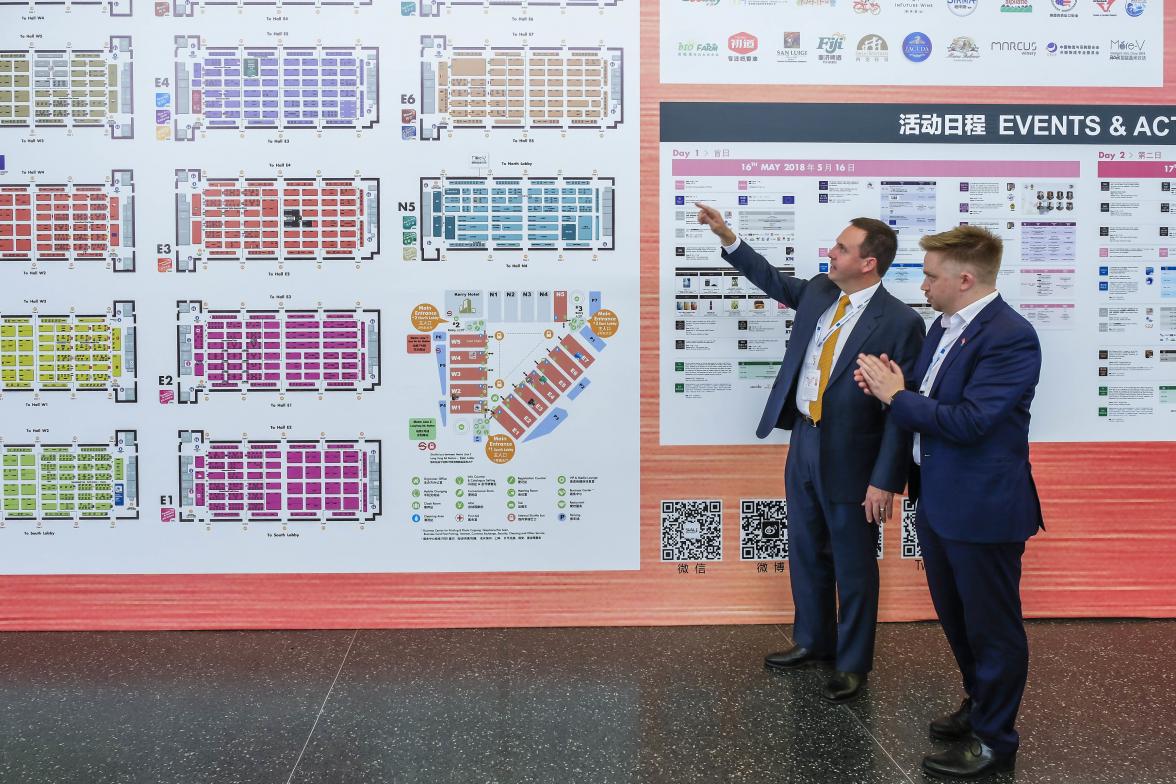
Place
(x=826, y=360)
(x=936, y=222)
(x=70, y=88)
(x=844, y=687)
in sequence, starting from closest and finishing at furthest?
(x=844, y=687), (x=826, y=360), (x=70, y=88), (x=936, y=222)

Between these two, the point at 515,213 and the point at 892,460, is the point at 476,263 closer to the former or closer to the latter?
the point at 515,213

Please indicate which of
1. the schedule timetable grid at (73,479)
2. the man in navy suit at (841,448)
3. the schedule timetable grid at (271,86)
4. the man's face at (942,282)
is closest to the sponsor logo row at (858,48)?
the man in navy suit at (841,448)

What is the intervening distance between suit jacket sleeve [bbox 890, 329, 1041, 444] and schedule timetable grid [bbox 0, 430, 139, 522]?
3191 mm

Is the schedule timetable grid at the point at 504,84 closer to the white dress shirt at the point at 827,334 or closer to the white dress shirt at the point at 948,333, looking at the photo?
the white dress shirt at the point at 827,334

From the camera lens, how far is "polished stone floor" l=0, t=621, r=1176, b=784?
2512 millimetres

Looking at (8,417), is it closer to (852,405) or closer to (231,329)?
(231,329)

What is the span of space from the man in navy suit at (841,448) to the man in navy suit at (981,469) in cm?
36

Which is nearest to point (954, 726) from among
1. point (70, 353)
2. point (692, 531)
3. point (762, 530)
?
point (762, 530)

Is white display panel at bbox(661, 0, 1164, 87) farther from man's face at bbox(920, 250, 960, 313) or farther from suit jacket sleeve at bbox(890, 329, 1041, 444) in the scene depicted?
suit jacket sleeve at bbox(890, 329, 1041, 444)

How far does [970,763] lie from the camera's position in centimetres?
245

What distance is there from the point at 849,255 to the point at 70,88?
3.25 meters

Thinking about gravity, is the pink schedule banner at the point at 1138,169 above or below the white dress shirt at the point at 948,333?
above

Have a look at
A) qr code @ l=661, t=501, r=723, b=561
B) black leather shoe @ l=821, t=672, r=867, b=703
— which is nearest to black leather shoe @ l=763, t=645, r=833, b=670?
black leather shoe @ l=821, t=672, r=867, b=703

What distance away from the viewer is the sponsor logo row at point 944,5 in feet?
12.0
